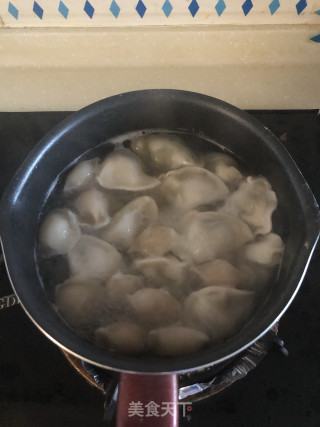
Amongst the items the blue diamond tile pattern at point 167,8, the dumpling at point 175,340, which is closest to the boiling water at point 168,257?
the dumpling at point 175,340

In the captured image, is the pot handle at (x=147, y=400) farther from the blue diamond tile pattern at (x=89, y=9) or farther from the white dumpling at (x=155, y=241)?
the blue diamond tile pattern at (x=89, y=9)

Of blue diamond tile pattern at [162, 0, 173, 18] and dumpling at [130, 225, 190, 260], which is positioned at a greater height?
blue diamond tile pattern at [162, 0, 173, 18]

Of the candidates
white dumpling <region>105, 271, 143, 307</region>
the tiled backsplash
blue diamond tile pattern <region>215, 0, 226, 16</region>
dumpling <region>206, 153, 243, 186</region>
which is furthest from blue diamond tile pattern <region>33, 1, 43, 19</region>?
white dumpling <region>105, 271, 143, 307</region>

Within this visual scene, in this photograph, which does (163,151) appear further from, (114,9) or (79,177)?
(114,9)

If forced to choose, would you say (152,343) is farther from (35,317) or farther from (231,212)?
(231,212)

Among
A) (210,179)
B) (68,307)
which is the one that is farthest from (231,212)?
(68,307)

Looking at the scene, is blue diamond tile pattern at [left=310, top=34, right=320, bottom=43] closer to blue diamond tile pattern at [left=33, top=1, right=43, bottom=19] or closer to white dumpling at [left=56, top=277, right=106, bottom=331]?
blue diamond tile pattern at [left=33, top=1, right=43, bottom=19]
